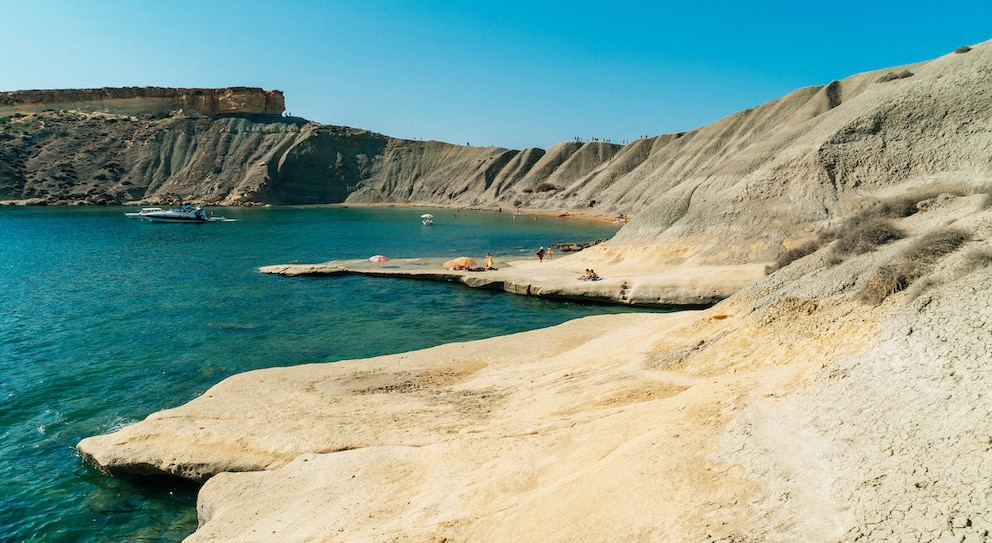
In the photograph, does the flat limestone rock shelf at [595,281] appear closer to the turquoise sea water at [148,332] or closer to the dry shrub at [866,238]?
the turquoise sea water at [148,332]

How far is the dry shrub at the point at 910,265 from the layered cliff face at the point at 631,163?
14938 millimetres

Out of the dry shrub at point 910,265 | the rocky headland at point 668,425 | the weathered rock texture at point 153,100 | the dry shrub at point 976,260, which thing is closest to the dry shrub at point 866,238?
the rocky headland at point 668,425

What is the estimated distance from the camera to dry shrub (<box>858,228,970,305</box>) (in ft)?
31.7

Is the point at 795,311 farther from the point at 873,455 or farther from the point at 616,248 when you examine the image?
the point at 616,248

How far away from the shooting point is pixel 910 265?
979cm

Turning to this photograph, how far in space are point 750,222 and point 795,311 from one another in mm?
20141

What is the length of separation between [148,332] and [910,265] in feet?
75.7

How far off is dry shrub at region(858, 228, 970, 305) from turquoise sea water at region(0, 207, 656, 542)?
12666mm

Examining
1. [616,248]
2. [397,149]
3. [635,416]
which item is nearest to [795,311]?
[635,416]

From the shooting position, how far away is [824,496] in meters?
5.43

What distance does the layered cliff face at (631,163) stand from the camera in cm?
2828

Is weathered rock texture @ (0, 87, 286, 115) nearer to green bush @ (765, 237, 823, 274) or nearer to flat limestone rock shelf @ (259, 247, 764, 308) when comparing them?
flat limestone rock shelf @ (259, 247, 764, 308)

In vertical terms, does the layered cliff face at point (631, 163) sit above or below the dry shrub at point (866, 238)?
above

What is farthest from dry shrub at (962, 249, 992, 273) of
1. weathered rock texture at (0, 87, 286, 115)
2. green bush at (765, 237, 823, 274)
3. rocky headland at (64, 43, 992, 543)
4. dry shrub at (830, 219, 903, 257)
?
weathered rock texture at (0, 87, 286, 115)
